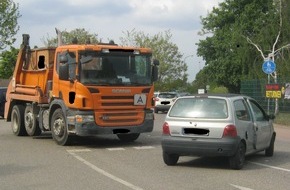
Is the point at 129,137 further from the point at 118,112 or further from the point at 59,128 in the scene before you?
the point at 59,128

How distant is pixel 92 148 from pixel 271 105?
17.2 m

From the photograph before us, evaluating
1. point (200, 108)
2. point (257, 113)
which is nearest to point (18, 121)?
point (200, 108)

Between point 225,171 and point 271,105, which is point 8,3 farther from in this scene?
point 225,171

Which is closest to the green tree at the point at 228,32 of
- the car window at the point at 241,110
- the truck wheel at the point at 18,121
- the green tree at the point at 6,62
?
the green tree at the point at 6,62

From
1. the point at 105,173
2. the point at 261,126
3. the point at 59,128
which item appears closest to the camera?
the point at 105,173

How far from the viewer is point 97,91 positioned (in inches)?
560

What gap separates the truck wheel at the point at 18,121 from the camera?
18.0m

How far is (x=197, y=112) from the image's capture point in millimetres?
10914

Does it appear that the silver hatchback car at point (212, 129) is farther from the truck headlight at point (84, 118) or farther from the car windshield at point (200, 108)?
the truck headlight at point (84, 118)

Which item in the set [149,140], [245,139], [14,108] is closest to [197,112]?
[245,139]

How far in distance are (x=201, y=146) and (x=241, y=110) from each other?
140cm

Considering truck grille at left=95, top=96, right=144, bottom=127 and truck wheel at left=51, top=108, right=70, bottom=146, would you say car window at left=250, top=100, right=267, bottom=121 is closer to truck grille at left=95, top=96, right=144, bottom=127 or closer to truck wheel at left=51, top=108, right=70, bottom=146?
truck grille at left=95, top=96, right=144, bottom=127

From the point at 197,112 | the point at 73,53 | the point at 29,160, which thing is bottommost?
the point at 29,160

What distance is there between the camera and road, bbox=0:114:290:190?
9.02m
